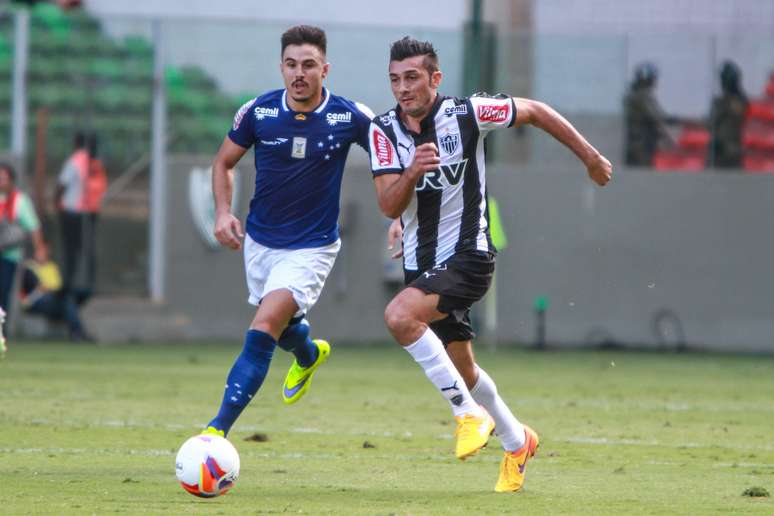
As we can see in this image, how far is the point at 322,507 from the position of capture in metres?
6.48

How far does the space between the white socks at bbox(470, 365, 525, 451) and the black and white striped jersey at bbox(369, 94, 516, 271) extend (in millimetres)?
656

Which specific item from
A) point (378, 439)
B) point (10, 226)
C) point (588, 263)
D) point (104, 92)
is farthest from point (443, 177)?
point (104, 92)

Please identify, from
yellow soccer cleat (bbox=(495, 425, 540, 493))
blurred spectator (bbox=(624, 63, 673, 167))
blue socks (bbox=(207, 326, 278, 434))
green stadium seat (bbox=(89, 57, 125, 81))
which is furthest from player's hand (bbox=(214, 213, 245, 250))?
blurred spectator (bbox=(624, 63, 673, 167))

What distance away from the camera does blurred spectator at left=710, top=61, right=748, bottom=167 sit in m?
19.0

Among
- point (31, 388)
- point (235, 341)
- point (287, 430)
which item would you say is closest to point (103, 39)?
point (235, 341)

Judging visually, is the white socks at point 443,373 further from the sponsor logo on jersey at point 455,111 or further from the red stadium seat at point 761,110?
the red stadium seat at point 761,110

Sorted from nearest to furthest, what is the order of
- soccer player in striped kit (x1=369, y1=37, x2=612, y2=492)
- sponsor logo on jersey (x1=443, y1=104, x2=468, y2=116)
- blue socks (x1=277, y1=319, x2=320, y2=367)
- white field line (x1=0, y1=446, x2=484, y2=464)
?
soccer player in striped kit (x1=369, y1=37, x2=612, y2=492)
sponsor logo on jersey (x1=443, y1=104, x2=468, y2=116)
white field line (x1=0, y1=446, x2=484, y2=464)
blue socks (x1=277, y1=319, x2=320, y2=367)

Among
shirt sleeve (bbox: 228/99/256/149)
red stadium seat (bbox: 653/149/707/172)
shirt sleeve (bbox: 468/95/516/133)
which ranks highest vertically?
shirt sleeve (bbox: 468/95/516/133)

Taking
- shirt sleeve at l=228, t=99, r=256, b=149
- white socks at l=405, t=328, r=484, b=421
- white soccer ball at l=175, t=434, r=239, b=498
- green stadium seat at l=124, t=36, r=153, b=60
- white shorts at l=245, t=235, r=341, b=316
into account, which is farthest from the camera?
green stadium seat at l=124, t=36, r=153, b=60

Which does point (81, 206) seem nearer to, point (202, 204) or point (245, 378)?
point (202, 204)

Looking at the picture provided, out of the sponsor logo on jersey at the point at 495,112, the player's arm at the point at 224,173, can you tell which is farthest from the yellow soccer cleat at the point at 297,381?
the sponsor logo on jersey at the point at 495,112

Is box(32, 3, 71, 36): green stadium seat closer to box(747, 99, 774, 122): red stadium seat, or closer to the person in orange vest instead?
the person in orange vest

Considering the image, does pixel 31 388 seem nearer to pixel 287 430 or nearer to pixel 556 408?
pixel 287 430

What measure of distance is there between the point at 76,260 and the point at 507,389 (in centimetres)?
790
